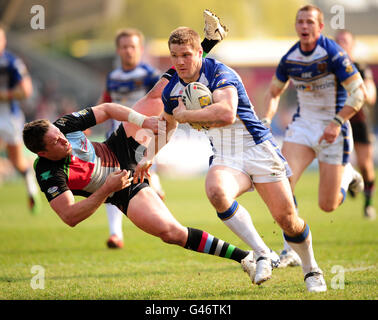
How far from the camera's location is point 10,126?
1202 centimetres

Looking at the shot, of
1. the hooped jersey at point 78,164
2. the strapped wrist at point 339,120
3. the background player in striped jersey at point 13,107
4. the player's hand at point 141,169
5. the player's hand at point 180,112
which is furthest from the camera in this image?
the background player in striped jersey at point 13,107

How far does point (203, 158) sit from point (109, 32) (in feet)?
112

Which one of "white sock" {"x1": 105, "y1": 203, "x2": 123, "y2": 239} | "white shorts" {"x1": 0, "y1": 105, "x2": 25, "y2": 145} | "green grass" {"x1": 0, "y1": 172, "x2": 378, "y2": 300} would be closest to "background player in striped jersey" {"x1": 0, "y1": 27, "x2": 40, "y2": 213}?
"white shorts" {"x1": 0, "y1": 105, "x2": 25, "y2": 145}

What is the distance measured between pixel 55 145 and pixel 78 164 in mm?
394

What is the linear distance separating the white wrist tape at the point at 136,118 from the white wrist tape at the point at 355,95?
7.31ft

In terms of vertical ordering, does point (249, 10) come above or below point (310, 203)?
above

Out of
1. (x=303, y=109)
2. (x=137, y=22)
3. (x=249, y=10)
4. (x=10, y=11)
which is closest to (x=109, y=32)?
(x=137, y=22)

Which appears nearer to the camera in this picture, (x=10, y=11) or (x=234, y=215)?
(x=234, y=215)

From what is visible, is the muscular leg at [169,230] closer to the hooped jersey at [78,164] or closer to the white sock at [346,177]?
the hooped jersey at [78,164]

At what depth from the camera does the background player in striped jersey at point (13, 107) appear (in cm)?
1153

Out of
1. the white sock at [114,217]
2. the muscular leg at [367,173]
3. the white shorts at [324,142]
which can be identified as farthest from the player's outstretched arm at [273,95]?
the muscular leg at [367,173]
